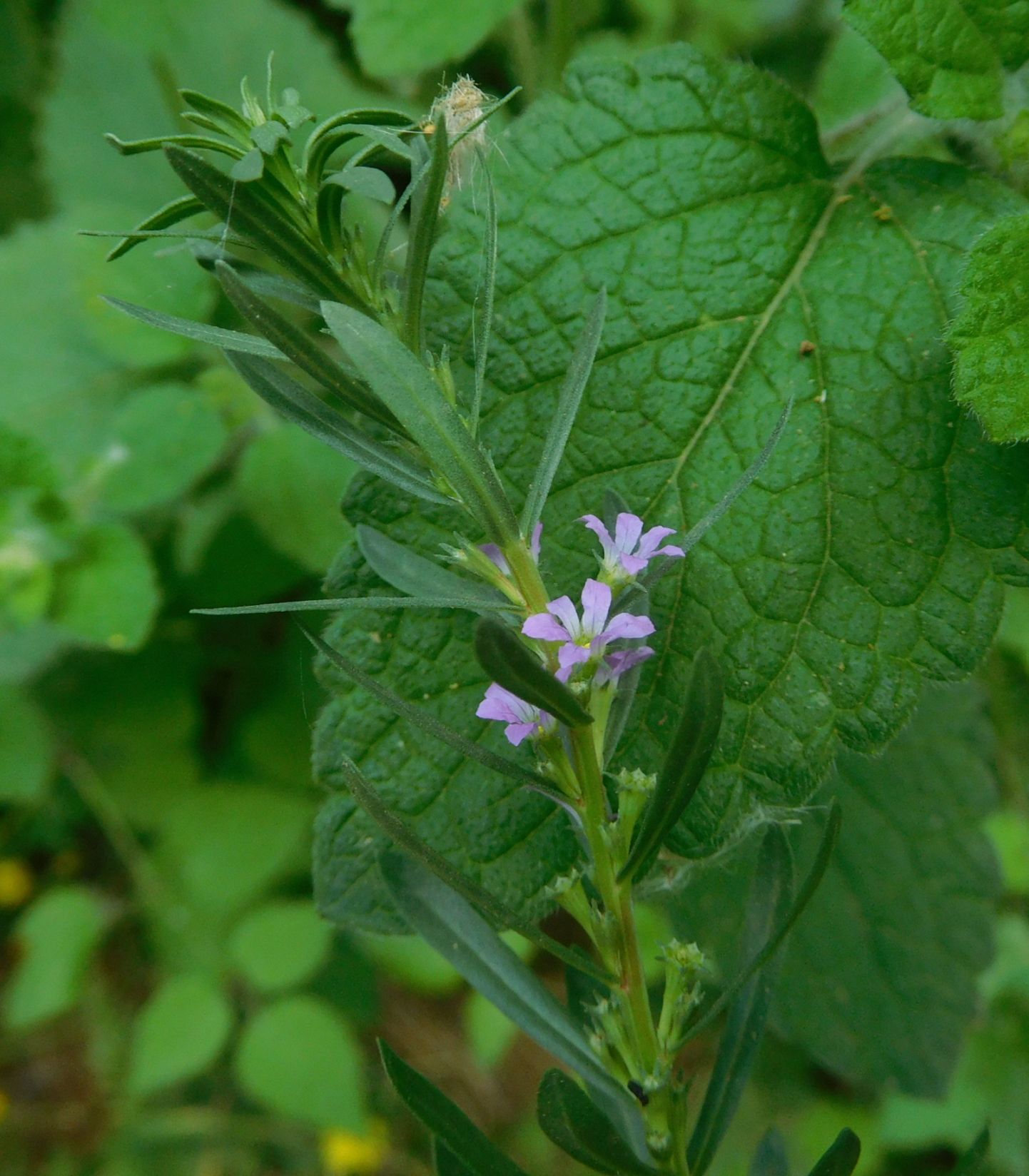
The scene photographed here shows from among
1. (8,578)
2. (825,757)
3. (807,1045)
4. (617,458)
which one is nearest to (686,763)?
(825,757)

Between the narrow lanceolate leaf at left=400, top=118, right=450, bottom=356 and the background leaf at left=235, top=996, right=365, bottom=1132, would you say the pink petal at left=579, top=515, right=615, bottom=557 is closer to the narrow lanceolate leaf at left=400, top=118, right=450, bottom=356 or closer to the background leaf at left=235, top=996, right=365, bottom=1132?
the narrow lanceolate leaf at left=400, top=118, right=450, bottom=356

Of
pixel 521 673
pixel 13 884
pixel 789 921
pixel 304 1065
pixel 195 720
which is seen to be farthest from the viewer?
pixel 13 884

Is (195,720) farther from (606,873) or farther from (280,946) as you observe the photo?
(606,873)

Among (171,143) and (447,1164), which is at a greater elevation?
(171,143)

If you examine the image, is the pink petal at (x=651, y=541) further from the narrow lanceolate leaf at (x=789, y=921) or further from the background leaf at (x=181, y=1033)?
the background leaf at (x=181, y=1033)

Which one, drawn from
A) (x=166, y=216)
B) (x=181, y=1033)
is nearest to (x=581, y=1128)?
(x=166, y=216)

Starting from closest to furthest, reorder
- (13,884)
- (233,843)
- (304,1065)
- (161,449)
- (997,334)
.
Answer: (997,334)
(161,449)
(304,1065)
(233,843)
(13,884)

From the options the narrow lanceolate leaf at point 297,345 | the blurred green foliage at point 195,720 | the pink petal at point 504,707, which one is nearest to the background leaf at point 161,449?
the blurred green foliage at point 195,720
